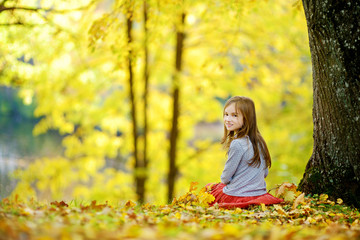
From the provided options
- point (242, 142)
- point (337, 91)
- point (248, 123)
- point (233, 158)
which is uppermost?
point (337, 91)

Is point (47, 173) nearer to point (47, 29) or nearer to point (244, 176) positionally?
point (47, 29)

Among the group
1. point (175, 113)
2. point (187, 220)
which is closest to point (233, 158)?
point (187, 220)

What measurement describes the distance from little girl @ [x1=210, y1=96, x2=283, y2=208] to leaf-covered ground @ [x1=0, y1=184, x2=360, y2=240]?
0.16m

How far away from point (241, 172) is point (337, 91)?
1.13 m

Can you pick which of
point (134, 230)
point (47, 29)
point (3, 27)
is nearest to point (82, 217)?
point (134, 230)

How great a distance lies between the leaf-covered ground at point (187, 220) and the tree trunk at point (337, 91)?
0.22 meters

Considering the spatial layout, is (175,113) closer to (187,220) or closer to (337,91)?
(337,91)

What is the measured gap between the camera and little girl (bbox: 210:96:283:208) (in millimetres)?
3240

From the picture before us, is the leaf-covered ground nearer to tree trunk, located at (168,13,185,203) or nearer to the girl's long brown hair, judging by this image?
the girl's long brown hair

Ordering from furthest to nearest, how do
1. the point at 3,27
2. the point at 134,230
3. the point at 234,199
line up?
the point at 3,27 → the point at 234,199 → the point at 134,230

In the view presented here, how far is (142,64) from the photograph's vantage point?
26.6ft

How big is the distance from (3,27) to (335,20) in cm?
381

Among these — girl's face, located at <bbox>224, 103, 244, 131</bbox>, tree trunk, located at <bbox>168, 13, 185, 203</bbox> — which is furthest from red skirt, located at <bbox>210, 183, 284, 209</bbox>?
tree trunk, located at <bbox>168, 13, 185, 203</bbox>

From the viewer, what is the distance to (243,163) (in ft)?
10.8
